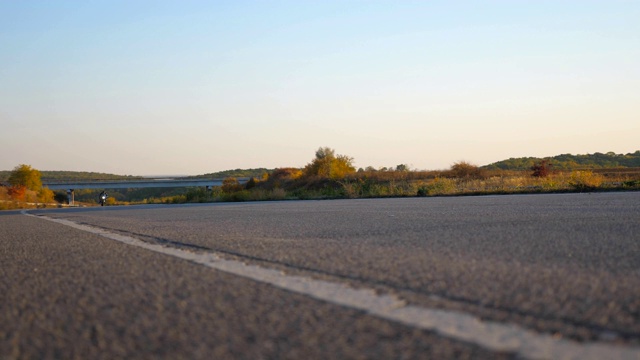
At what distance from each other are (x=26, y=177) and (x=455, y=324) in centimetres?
11059

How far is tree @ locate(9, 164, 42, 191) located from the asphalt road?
104404 mm

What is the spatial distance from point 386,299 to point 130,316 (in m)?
1.17

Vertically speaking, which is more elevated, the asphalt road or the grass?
the grass

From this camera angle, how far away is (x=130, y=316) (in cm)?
298

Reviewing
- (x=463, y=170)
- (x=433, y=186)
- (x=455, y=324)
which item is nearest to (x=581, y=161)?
(x=463, y=170)

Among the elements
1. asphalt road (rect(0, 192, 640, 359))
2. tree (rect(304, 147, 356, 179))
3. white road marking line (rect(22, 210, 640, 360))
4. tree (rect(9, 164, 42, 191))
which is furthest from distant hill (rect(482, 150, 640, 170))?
white road marking line (rect(22, 210, 640, 360))

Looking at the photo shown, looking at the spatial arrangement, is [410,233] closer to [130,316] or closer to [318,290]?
[318,290]

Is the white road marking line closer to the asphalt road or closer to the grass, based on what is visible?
the asphalt road

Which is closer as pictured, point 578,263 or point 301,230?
point 578,263

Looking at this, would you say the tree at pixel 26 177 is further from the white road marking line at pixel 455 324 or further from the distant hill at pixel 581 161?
the white road marking line at pixel 455 324

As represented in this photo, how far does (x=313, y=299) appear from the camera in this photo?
320cm

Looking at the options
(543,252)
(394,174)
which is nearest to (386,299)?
(543,252)

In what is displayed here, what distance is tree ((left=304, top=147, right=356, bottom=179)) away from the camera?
5479 cm

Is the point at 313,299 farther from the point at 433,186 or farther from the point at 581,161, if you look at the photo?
the point at 581,161
